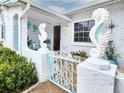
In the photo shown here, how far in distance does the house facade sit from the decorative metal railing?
2267 mm

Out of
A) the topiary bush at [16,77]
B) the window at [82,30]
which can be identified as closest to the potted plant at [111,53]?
the window at [82,30]

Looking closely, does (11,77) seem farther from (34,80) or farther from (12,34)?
(12,34)

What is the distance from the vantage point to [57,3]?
17.8m

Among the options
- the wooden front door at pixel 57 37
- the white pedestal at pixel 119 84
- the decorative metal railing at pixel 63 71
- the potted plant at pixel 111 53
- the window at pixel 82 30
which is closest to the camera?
the white pedestal at pixel 119 84

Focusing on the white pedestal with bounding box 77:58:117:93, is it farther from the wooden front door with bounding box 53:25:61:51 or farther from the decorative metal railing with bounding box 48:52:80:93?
the wooden front door with bounding box 53:25:61:51

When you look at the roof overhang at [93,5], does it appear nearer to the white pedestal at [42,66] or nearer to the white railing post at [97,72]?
the white pedestal at [42,66]

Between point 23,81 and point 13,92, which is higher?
point 23,81

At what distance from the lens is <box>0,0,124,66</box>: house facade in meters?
6.36

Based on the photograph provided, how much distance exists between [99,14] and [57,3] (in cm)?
1627


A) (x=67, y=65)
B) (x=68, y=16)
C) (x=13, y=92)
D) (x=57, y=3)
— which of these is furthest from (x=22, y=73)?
(x=57, y=3)

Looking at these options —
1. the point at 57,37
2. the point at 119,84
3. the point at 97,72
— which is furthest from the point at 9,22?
the point at 119,84

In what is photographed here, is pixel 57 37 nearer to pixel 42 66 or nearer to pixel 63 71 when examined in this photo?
pixel 42 66

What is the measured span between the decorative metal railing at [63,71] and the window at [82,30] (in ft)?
14.8

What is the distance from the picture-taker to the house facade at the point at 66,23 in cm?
636
